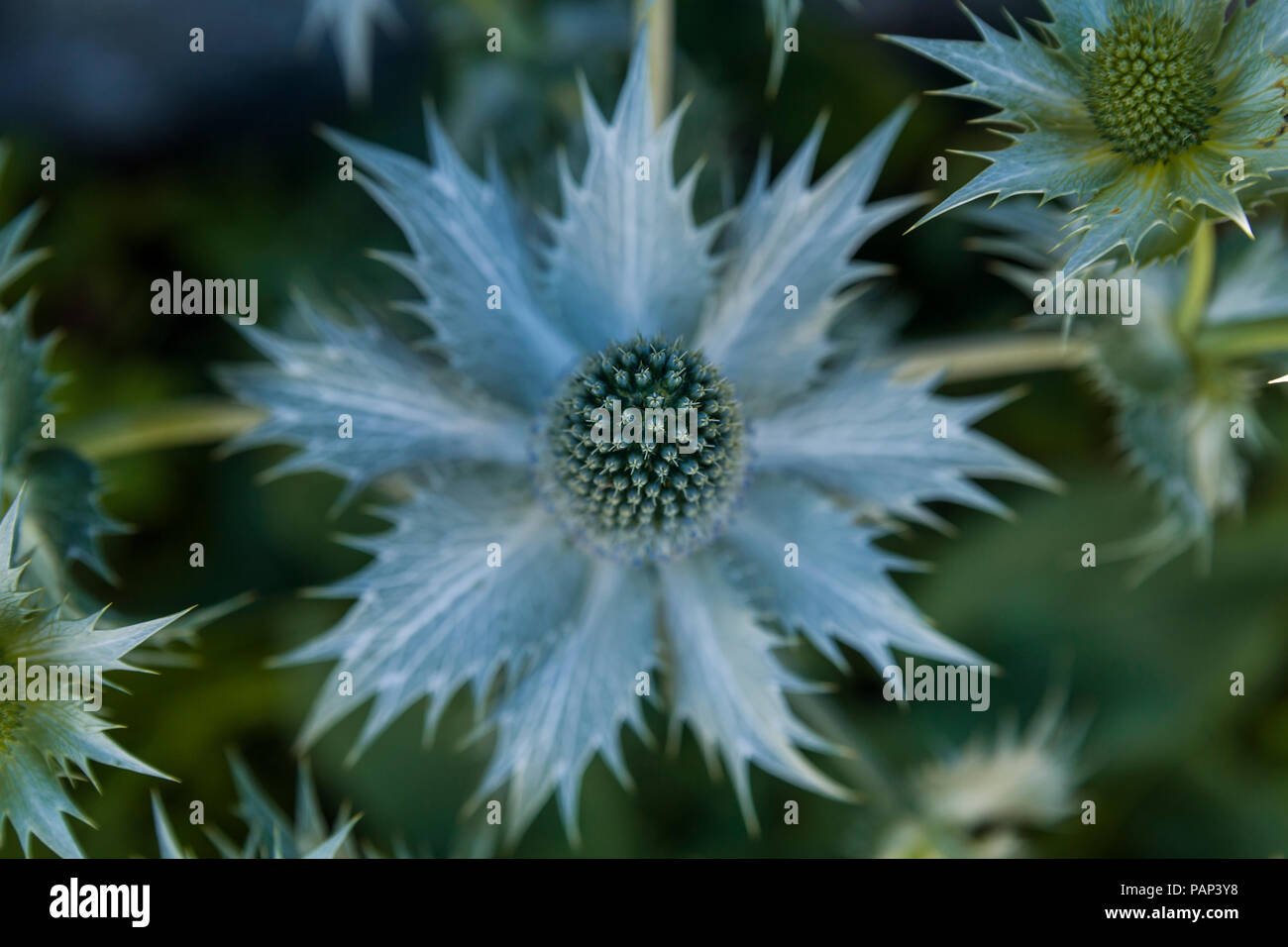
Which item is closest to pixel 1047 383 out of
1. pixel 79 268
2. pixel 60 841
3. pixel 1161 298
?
pixel 1161 298

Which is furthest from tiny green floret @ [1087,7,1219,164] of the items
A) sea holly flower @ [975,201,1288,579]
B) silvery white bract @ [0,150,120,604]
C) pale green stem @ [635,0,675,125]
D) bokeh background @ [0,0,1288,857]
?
silvery white bract @ [0,150,120,604]

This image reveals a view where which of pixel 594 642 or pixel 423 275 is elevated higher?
pixel 423 275

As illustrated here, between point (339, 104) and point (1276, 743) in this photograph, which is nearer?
point (1276, 743)

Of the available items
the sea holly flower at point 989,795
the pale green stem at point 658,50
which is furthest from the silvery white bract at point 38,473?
the sea holly flower at point 989,795

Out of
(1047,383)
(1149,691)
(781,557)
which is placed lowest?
(1149,691)

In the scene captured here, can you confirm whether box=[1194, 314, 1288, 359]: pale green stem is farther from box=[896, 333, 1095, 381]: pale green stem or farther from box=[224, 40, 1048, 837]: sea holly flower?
box=[224, 40, 1048, 837]: sea holly flower
